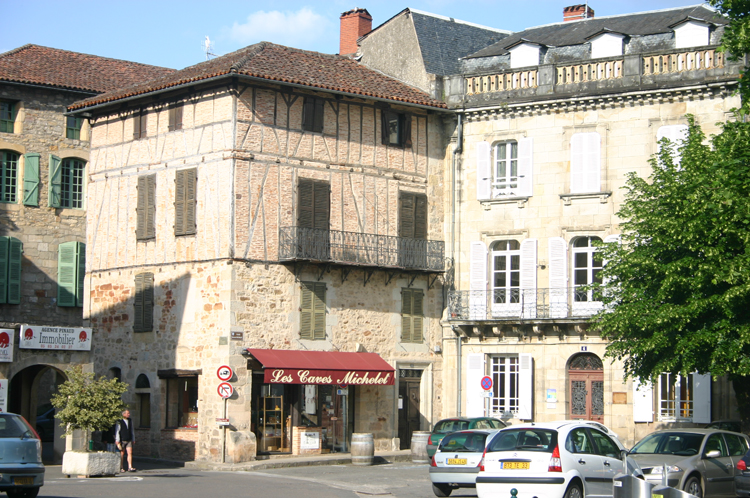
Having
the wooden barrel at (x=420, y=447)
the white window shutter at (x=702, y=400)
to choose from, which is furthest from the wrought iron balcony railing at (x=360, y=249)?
the white window shutter at (x=702, y=400)

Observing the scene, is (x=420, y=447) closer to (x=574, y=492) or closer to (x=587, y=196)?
(x=587, y=196)

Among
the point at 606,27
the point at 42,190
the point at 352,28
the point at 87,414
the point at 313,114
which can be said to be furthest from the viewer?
the point at 352,28

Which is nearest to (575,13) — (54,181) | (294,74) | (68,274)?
(294,74)

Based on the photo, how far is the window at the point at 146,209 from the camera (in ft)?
100

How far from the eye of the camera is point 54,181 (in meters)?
36.9

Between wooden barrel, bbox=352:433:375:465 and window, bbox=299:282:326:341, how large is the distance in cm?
353

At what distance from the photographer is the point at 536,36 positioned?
35281 mm

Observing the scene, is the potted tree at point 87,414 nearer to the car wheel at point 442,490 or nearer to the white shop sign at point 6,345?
the white shop sign at point 6,345

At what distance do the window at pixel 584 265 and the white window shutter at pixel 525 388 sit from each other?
231cm

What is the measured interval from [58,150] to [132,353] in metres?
9.86

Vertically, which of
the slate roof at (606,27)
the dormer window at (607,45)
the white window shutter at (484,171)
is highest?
the slate roof at (606,27)

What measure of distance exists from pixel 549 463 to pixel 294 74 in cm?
1670

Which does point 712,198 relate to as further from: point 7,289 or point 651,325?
point 7,289

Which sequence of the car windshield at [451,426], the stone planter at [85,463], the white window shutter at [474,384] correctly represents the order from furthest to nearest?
the white window shutter at [474,384]
the car windshield at [451,426]
the stone planter at [85,463]
